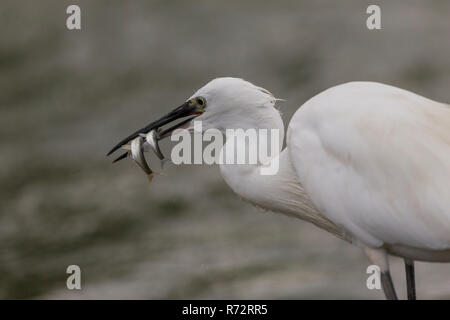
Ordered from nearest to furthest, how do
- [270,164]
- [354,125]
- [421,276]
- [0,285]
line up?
[354,125], [270,164], [421,276], [0,285]

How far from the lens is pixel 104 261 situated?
8969 millimetres

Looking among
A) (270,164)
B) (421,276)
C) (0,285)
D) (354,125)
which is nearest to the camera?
(354,125)

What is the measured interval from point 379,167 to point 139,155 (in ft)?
3.57

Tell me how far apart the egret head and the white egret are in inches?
10.4

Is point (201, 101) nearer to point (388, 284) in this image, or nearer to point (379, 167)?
point (379, 167)

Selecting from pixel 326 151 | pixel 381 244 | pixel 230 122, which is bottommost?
pixel 381 244

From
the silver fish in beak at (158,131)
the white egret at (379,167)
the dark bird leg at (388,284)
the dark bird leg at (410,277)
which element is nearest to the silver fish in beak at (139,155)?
the silver fish in beak at (158,131)

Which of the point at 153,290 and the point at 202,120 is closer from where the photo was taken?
the point at 202,120

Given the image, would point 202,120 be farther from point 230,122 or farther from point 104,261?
point 104,261

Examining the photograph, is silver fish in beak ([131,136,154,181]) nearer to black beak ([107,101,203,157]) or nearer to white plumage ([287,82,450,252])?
black beak ([107,101,203,157])

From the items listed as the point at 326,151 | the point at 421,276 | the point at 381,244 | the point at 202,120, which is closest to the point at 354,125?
the point at 326,151

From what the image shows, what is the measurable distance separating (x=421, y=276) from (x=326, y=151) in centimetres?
468

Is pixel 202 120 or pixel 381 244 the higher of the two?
pixel 202 120

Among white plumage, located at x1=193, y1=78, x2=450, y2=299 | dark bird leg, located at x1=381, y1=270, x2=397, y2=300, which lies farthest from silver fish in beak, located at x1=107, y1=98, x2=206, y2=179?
dark bird leg, located at x1=381, y1=270, x2=397, y2=300
